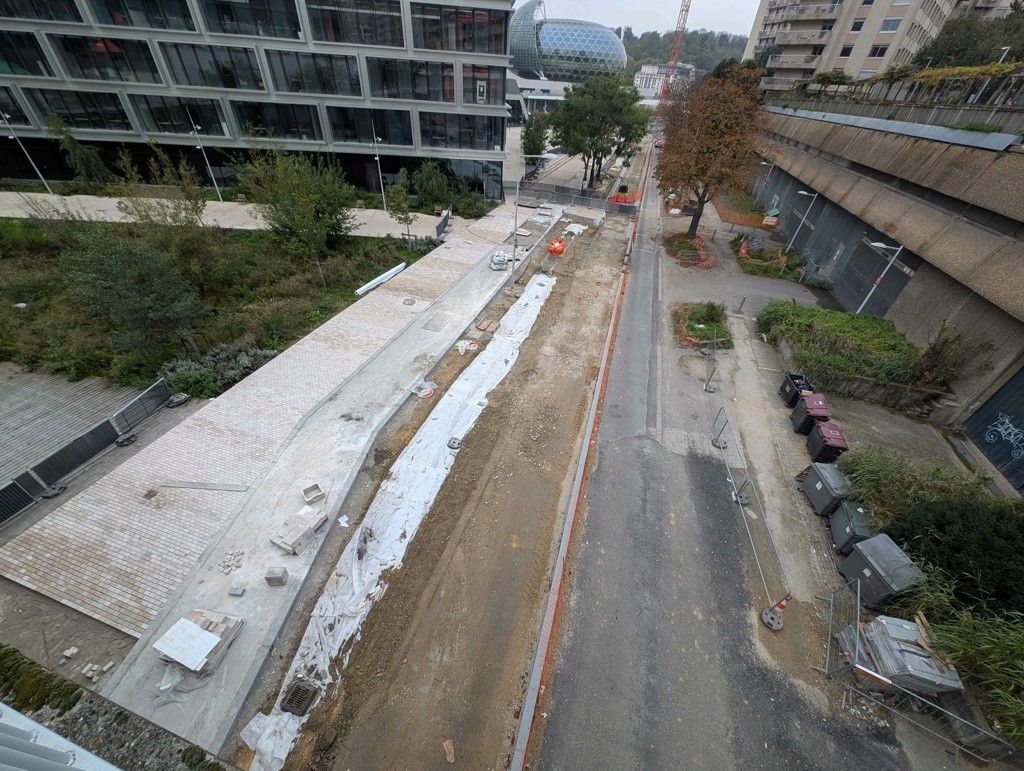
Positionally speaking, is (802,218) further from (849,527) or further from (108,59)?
(108,59)

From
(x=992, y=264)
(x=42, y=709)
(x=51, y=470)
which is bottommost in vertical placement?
(x=51, y=470)

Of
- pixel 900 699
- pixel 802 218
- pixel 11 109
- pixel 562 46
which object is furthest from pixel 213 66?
pixel 562 46

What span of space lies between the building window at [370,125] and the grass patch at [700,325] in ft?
79.9

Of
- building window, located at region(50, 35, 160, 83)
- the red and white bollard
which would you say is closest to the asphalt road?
the red and white bollard

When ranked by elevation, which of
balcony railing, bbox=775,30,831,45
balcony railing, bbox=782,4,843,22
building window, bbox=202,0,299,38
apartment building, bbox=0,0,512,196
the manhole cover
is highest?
balcony railing, bbox=782,4,843,22

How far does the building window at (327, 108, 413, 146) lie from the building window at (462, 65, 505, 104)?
4.72 metres

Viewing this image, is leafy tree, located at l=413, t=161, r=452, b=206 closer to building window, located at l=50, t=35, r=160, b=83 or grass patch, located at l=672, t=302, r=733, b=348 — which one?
building window, located at l=50, t=35, r=160, b=83

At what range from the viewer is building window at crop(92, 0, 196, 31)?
2448cm

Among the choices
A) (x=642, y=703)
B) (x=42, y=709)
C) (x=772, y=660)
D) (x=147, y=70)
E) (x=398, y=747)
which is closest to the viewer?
(x=42, y=709)

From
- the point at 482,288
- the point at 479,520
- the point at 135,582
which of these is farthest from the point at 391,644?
the point at 482,288

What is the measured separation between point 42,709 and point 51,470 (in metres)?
8.89

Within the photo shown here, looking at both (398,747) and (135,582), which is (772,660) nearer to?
(398,747)

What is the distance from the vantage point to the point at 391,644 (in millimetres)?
8008

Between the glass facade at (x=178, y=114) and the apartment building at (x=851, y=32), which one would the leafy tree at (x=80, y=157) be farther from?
the apartment building at (x=851, y=32)
